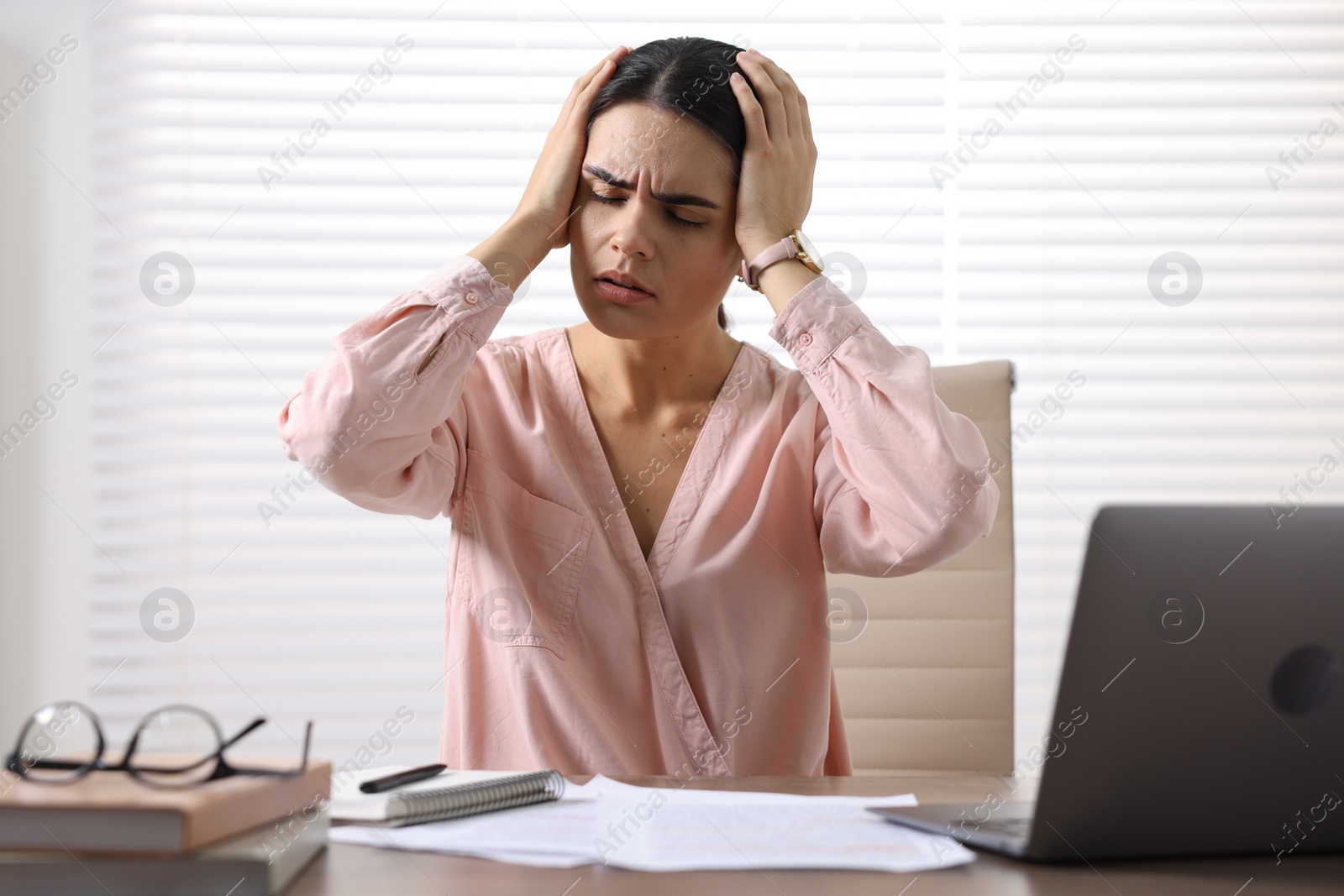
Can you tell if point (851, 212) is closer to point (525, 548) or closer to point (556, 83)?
point (556, 83)

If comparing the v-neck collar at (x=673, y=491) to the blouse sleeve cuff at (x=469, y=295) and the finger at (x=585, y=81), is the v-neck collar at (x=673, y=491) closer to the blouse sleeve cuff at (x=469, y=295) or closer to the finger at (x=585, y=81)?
the blouse sleeve cuff at (x=469, y=295)

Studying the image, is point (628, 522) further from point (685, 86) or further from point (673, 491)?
point (685, 86)

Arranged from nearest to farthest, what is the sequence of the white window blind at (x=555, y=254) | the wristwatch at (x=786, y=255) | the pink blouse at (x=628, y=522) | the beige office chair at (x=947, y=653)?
the pink blouse at (x=628, y=522) < the wristwatch at (x=786, y=255) < the beige office chair at (x=947, y=653) < the white window blind at (x=555, y=254)

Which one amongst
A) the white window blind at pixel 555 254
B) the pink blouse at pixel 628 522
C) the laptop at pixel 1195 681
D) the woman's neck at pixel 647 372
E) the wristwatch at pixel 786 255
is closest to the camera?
the laptop at pixel 1195 681

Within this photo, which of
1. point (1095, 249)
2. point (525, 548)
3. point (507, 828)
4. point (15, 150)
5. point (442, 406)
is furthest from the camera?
point (1095, 249)

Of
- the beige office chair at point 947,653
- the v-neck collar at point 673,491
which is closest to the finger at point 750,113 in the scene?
the v-neck collar at point 673,491

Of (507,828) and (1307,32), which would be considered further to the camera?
(1307,32)

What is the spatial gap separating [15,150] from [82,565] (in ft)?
2.98

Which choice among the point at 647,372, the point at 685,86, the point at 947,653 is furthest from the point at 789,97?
the point at 947,653

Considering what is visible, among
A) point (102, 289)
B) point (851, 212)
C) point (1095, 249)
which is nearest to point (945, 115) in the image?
point (851, 212)

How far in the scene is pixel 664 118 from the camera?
4.11ft

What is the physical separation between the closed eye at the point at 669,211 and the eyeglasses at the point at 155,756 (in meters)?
0.79

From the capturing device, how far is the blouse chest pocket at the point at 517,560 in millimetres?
1266

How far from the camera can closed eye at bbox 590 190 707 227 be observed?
1.27 metres
